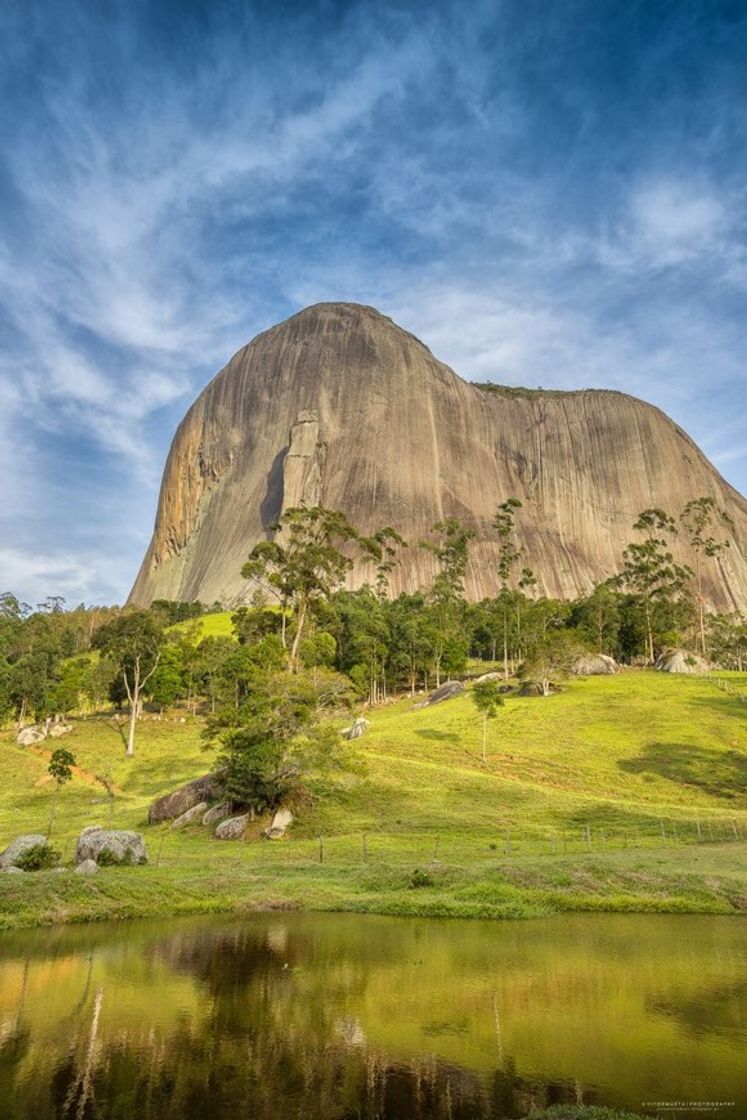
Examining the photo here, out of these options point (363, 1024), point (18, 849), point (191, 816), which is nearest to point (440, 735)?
point (191, 816)

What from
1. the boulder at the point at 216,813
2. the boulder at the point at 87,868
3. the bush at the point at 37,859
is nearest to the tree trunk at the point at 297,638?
the boulder at the point at 216,813

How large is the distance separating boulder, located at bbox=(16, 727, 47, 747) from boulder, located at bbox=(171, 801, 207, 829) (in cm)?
2908

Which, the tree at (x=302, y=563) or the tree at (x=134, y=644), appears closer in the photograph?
the tree at (x=302, y=563)

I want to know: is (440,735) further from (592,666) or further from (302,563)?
(592,666)

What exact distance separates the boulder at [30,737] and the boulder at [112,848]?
3828 centimetres

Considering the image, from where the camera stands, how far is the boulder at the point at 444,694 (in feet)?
232

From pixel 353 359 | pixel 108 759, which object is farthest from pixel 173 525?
pixel 108 759

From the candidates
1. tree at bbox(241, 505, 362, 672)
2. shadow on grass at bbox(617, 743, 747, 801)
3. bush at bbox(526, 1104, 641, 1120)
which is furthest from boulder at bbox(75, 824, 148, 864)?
shadow on grass at bbox(617, 743, 747, 801)

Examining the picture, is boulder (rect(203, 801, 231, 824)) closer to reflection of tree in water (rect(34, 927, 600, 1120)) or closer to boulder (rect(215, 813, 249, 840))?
boulder (rect(215, 813, 249, 840))

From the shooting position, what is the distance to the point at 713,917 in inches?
752

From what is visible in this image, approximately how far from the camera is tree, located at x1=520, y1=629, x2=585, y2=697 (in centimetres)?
6844

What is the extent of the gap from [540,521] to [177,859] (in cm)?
15760

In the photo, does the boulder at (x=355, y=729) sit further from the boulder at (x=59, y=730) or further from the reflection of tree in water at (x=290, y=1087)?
the reflection of tree in water at (x=290, y=1087)

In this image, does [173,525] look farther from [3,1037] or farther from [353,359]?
[3,1037]
